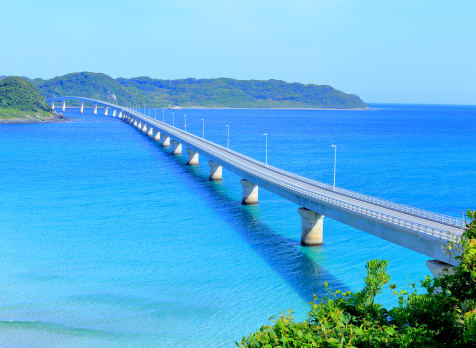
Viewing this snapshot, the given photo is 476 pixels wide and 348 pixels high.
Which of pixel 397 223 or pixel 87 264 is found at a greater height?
pixel 397 223

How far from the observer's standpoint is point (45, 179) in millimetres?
93000

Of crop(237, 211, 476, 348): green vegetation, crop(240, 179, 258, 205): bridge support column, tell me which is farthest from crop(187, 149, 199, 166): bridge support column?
crop(237, 211, 476, 348): green vegetation

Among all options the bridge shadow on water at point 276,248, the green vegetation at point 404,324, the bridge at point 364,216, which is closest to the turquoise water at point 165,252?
the bridge shadow on water at point 276,248

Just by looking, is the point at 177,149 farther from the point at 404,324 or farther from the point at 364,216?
the point at 404,324

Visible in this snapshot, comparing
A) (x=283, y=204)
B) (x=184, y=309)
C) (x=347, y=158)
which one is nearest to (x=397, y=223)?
(x=184, y=309)

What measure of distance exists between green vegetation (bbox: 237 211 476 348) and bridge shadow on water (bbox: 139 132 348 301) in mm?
18269

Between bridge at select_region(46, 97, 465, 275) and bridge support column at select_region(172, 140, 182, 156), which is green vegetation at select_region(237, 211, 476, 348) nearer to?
bridge at select_region(46, 97, 465, 275)

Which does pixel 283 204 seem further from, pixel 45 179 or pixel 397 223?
pixel 45 179

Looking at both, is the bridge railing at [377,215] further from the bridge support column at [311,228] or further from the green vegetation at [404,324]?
the green vegetation at [404,324]

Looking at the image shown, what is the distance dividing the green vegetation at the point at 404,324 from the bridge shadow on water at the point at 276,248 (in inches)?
719

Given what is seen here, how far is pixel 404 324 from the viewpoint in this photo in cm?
2275

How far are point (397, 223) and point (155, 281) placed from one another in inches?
786

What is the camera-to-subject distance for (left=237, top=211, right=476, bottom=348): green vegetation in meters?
19.9

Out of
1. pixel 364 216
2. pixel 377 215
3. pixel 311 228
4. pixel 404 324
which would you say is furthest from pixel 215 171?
pixel 404 324
